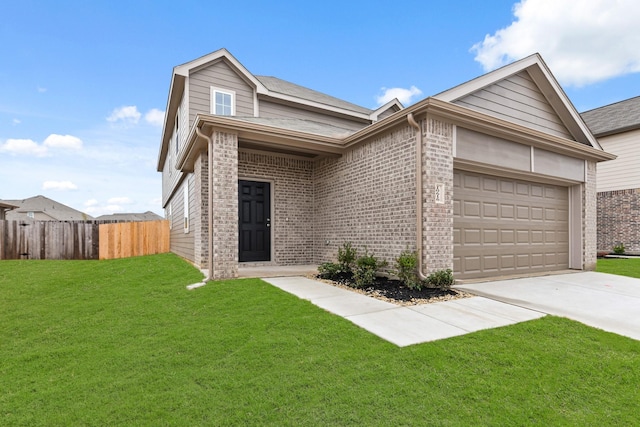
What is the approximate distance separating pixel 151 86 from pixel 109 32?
3683 millimetres

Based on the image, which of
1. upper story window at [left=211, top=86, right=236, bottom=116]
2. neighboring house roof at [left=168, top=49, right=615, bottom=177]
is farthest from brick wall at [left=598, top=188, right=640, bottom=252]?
upper story window at [left=211, top=86, right=236, bottom=116]

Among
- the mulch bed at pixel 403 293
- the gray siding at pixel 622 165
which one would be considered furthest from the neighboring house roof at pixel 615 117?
the mulch bed at pixel 403 293

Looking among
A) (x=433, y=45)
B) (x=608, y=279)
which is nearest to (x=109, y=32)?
(x=433, y=45)

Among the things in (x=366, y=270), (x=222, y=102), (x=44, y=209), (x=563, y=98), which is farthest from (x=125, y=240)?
(x=44, y=209)

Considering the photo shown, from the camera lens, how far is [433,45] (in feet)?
38.8

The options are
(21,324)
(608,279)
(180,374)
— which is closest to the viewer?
(180,374)

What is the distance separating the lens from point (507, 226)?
740 centimetres

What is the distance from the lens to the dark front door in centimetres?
847

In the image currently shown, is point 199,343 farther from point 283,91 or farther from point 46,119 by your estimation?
point 46,119

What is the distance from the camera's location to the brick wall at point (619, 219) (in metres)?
13.7

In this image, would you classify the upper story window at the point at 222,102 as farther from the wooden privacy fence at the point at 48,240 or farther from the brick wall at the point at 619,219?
the brick wall at the point at 619,219

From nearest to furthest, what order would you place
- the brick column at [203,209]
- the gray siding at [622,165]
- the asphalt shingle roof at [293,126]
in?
Result: the asphalt shingle roof at [293,126], the brick column at [203,209], the gray siding at [622,165]

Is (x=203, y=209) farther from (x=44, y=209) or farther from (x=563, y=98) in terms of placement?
(x=44, y=209)

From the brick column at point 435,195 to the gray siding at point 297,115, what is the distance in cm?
677
